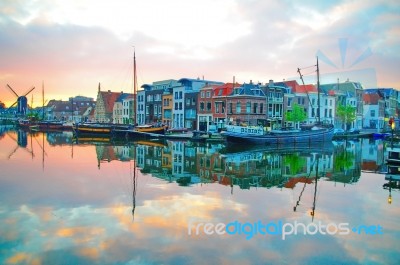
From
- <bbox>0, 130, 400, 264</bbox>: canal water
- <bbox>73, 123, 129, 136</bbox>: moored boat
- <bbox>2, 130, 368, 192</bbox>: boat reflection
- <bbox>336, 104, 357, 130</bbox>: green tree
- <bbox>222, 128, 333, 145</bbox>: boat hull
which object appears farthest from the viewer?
<bbox>336, 104, 357, 130</bbox>: green tree

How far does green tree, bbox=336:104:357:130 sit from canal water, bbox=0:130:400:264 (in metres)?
52.8

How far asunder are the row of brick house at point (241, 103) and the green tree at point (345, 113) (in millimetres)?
1254

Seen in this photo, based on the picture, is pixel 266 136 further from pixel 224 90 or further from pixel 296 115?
pixel 296 115

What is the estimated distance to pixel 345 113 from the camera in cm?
7106

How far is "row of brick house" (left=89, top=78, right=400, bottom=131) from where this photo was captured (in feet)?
190

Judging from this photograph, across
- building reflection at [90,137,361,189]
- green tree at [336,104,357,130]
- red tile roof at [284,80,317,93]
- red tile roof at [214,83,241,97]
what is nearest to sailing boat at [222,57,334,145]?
building reflection at [90,137,361,189]

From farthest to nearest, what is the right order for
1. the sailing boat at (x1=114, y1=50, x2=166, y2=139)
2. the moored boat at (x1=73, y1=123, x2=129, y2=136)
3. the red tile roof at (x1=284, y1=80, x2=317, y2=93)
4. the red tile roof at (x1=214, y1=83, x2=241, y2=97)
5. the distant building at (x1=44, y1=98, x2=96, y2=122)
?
1. the distant building at (x1=44, y1=98, x2=96, y2=122)
2. the red tile roof at (x1=284, y1=80, x2=317, y2=93)
3. the red tile roof at (x1=214, y1=83, x2=241, y2=97)
4. the moored boat at (x1=73, y1=123, x2=129, y2=136)
5. the sailing boat at (x1=114, y1=50, x2=166, y2=139)

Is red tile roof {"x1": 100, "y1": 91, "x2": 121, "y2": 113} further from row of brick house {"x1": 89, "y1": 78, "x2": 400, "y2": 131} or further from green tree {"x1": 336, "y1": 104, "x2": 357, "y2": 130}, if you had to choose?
green tree {"x1": 336, "y1": 104, "x2": 357, "y2": 130}

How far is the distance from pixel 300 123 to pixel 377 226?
55.7 metres

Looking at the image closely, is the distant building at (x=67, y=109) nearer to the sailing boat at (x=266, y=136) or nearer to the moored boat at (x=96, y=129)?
the moored boat at (x=96, y=129)

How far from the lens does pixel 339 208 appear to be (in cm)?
1377

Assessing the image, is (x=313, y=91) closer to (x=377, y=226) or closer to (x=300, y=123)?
(x=300, y=123)

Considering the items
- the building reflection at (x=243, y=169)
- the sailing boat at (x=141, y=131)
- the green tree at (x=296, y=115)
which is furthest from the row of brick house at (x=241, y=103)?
the building reflection at (x=243, y=169)

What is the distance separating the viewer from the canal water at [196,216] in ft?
29.3
